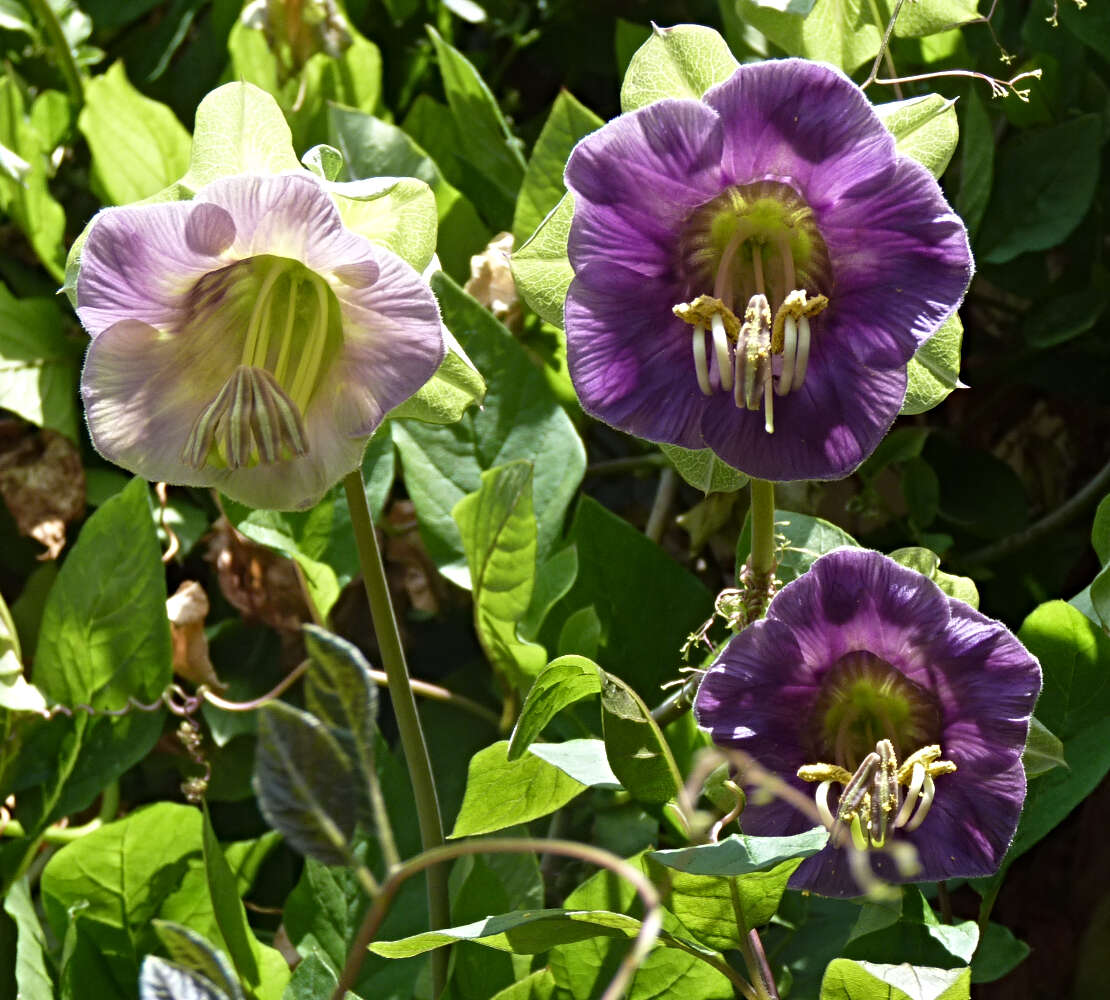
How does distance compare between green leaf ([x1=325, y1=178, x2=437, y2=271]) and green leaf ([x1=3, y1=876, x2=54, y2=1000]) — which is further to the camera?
green leaf ([x1=3, y1=876, x2=54, y2=1000])

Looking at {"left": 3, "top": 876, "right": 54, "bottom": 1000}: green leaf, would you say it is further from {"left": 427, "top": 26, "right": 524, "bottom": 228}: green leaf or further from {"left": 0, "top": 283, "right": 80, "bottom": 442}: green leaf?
{"left": 427, "top": 26, "right": 524, "bottom": 228}: green leaf

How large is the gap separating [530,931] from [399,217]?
30cm

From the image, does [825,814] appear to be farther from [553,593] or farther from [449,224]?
[449,224]

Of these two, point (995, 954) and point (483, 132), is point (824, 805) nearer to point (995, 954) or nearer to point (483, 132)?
point (995, 954)

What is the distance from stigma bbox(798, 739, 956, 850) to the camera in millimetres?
551

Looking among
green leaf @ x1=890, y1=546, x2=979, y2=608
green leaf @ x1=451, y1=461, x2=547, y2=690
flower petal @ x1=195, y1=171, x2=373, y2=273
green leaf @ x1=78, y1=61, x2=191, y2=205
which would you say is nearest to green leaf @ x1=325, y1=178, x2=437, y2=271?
flower petal @ x1=195, y1=171, x2=373, y2=273

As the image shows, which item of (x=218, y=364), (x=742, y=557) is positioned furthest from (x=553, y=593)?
A: (x=218, y=364)

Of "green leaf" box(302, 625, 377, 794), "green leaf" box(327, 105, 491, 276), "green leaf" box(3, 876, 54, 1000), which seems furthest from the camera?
"green leaf" box(327, 105, 491, 276)

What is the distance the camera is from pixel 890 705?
0.60 meters

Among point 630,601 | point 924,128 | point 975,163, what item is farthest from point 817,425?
point 975,163

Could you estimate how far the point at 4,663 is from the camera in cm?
82

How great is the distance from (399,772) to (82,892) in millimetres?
179

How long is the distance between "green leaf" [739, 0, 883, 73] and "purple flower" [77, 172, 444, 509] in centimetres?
25

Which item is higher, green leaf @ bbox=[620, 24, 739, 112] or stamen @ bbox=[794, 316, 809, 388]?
green leaf @ bbox=[620, 24, 739, 112]
